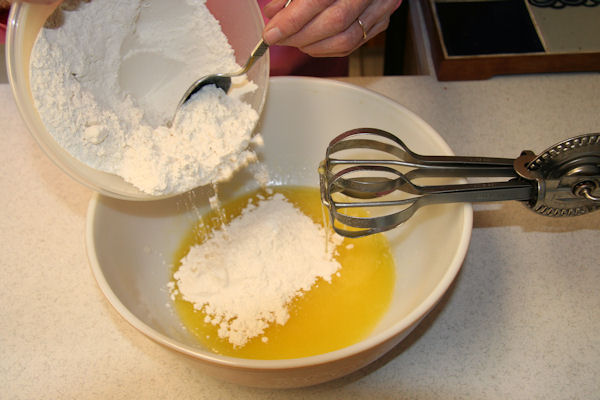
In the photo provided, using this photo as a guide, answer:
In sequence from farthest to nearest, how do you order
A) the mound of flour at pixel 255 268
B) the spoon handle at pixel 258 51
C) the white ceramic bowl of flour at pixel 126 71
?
the mound of flour at pixel 255 268, the spoon handle at pixel 258 51, the white ceramic bowl of flour at pixel 126 71

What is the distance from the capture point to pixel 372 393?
63 centimetres

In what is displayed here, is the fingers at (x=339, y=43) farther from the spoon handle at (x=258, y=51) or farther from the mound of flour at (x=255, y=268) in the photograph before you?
the mound of flour at (x=255, y=268)

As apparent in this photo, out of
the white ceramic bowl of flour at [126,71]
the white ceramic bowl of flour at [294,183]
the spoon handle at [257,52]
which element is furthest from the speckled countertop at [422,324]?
the spoon handle at [257,52]

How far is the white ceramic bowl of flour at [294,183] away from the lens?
529 mm

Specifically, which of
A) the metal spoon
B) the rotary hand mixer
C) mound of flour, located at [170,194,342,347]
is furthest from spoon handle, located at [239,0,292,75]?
mound of flour, located at [170,194,342,347]

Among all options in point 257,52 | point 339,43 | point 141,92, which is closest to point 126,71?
point 141,92

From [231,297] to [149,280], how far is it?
12 cm

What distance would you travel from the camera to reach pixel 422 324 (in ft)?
2.25

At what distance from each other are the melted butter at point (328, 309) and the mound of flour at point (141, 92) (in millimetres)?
209

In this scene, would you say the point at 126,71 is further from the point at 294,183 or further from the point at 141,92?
the point at 294,183

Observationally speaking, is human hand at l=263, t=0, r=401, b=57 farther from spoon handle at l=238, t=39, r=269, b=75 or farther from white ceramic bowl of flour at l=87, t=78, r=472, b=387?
white ceramic bowl of flour at l=87, t=78, r=472, b=387

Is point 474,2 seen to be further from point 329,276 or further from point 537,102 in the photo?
point 329,276

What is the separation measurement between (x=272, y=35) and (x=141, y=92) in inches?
8.9

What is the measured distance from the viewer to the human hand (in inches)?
24.0
